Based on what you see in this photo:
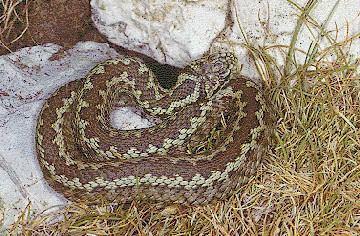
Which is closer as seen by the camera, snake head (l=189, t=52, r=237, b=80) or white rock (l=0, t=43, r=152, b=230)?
white rock (l=0, t=43, r=152, b=230)

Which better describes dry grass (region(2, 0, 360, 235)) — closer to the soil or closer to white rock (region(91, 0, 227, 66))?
white rock (region(91, 0, 227, 66))

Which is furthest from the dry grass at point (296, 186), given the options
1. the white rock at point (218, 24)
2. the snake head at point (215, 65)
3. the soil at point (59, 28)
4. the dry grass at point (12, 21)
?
the dry grass at point (12, 21)

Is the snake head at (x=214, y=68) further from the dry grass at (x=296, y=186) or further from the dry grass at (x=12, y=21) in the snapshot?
the dry grass at (x=12, y=21)

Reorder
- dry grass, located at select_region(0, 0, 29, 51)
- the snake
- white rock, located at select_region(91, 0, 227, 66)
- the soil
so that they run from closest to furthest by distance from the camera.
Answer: the snake
white rock, located at select_region(91, 0, 227, 66)
dry grass, located at select_region(0, 0, 29, 51)
the soil

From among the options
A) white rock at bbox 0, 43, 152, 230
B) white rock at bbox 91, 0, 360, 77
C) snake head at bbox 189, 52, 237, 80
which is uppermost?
Result: white rock at bbox 91, 0, 360, 77

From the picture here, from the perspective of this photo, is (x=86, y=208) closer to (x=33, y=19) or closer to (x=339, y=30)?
(x=33, y=19)

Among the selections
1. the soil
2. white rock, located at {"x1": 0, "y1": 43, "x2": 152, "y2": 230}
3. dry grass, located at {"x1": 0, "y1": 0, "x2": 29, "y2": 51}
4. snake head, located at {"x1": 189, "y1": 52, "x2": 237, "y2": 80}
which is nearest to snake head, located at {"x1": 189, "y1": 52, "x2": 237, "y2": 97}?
snake head, located at {"x1": 189, "y1": 52, "x2": 237, "y2": 80}
